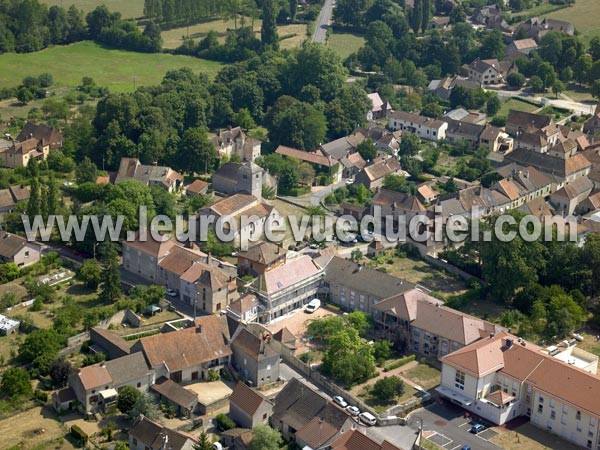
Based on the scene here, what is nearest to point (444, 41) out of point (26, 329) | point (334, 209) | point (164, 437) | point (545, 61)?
point (545, 61)

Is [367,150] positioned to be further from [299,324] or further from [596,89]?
[596,89]

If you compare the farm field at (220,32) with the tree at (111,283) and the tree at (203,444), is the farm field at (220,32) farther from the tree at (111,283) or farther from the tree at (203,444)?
the tree at (203,444)

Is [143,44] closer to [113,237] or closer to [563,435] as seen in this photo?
[113,237]

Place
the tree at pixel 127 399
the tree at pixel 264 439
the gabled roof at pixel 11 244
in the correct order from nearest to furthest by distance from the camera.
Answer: the tree at pixel 264 439, the tree at pixel 127 399, the gabled roof at pixel 11 244

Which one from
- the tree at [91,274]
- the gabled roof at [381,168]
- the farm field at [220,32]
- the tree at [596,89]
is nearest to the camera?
the tree at [91,274]

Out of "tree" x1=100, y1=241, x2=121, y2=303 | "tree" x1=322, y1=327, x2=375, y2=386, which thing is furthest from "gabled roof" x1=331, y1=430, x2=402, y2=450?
"tree" x1=100, y1=241, x2=121, y2=303

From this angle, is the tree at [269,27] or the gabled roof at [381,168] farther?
the tree at [269,27]

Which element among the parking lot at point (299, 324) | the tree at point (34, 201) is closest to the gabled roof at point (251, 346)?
the parking lot at point (299, 324)
